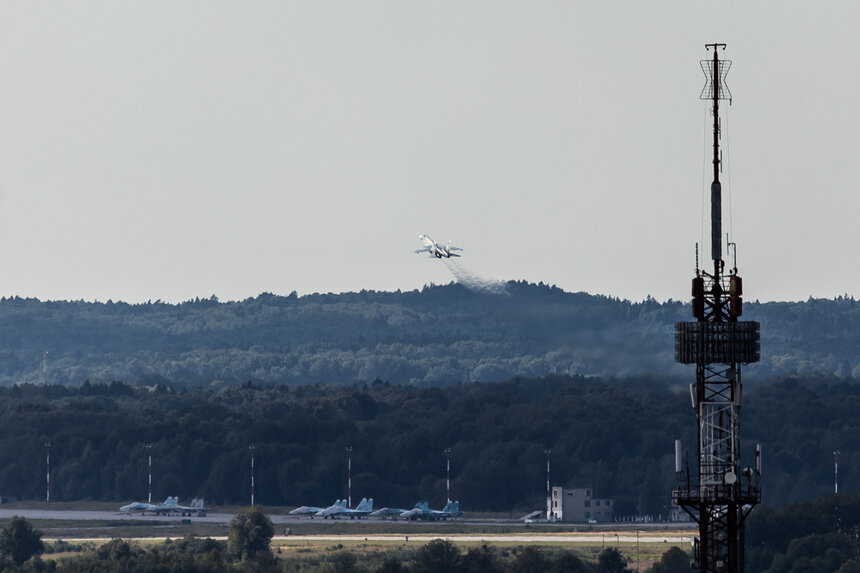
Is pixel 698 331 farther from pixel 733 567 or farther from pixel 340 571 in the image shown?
pixel 340 571

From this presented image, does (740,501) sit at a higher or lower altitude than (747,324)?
lower

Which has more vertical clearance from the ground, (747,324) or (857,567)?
(747,324)

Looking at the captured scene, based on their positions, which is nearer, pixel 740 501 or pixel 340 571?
pixel 740 501

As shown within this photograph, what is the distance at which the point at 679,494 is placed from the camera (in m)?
105

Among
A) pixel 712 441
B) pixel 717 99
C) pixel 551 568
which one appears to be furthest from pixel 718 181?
pixel 551 568

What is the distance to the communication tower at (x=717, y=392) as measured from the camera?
346ft

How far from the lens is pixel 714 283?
108062 millimetres

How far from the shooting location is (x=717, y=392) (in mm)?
107375

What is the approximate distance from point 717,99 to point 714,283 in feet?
30.1

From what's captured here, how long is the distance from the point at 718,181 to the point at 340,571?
9848 cm

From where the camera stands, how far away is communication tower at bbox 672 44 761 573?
105500mm

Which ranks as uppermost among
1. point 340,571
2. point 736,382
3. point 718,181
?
point 718,181

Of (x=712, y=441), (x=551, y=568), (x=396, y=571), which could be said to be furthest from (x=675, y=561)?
(x=712, y=441)

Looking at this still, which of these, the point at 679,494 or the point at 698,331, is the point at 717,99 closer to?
the point at 698,331
